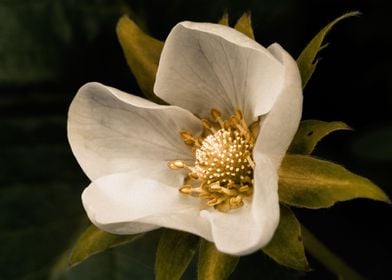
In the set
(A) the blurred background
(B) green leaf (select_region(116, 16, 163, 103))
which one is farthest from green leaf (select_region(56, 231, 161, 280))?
(B) green leaf (select_region(116, 16, 163, 103))

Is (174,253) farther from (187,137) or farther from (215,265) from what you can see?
(187,137)

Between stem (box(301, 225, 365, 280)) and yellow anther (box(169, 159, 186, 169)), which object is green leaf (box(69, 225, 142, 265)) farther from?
stem (box(301, 225, 365, 280))

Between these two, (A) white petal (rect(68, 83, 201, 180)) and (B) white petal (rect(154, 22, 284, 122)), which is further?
(A) white petal (rect(68, 83, 201, 180))

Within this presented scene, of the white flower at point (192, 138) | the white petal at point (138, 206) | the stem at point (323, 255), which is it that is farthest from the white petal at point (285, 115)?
the stem at point (323, 255)

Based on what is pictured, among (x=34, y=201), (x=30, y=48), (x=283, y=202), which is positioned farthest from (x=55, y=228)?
(x=283, y=202)

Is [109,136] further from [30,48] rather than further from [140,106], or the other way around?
[30,48]
